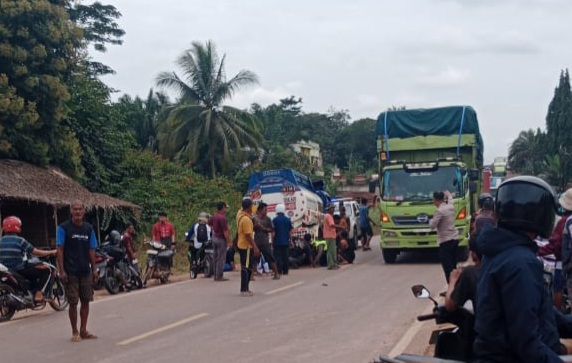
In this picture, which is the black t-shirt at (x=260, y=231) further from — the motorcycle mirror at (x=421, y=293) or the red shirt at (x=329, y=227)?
the motorcycle mirror at (x=421, y=293)

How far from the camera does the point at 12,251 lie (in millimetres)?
12383

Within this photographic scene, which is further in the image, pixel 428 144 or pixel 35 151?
pixel 35 151

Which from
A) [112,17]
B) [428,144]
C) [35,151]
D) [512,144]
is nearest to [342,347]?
[428,144]

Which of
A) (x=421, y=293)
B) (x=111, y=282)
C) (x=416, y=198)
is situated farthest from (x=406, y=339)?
(x=416, y=198)

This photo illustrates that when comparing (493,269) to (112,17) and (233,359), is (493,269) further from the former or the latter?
(112,17)

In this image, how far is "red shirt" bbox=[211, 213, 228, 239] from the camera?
17.1 m

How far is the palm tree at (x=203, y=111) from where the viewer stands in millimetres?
40812

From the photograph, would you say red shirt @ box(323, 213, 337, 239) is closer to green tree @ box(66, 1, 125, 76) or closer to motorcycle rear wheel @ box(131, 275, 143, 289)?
motorcycle rear wheel @ box(131, 275, 143, 289)

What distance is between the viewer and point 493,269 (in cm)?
347

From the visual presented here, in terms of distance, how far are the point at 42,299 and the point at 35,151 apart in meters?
11.4

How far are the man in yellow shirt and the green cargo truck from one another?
19.9 ft

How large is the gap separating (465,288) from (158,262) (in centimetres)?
1383

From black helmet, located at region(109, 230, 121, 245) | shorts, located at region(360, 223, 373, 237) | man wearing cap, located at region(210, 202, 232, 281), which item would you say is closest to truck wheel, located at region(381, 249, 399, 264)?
man wearing cap, located at region(210, 202, 232, 281)

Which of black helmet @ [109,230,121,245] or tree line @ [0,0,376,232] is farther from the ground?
tree line @ [0,0,376,232]
